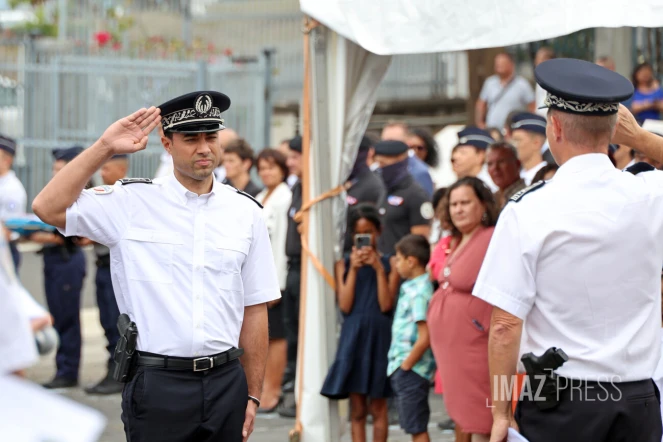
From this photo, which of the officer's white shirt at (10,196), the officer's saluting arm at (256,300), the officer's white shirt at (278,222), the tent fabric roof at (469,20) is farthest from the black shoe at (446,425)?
the officer's white shirt at (10,196)

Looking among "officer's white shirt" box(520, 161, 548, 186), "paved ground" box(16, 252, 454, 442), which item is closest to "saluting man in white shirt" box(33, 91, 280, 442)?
"officer's white shirt" box(520, 161, 548, 186)

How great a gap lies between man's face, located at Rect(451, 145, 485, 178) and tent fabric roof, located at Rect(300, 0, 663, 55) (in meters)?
2.37

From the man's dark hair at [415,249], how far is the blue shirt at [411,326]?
0.47 feet

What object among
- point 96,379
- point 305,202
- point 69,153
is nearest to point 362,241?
point 305,202

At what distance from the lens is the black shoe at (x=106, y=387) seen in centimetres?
906

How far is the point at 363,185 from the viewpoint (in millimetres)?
7707

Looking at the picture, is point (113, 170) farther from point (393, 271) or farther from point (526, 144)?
point (526, 144)

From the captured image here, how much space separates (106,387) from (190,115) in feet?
16.8

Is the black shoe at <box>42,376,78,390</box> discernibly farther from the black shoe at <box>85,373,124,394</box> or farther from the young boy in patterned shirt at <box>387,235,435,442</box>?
the young boy in patterned shirt at <box>387,235,435,442</box>

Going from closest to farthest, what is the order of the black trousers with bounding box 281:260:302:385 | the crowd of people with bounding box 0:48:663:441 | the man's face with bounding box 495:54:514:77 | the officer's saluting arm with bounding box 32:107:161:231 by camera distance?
the officer's saluting arm with bounding box 32:107:161:231
the crowd of people with bounding box 0:48:663:441
the black trousers with bounding box 281:260:302:385
the man's face with bounding box 495:54:514:77

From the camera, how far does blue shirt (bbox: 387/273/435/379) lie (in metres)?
6.43

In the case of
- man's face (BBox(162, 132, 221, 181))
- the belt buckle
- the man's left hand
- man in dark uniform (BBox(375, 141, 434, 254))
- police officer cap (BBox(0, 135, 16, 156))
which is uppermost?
police officer cap (BBox(0, 135, 16, 156))

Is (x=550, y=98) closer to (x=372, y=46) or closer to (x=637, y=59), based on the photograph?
(x=372, y=46)

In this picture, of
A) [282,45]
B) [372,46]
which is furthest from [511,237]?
[282,45]
